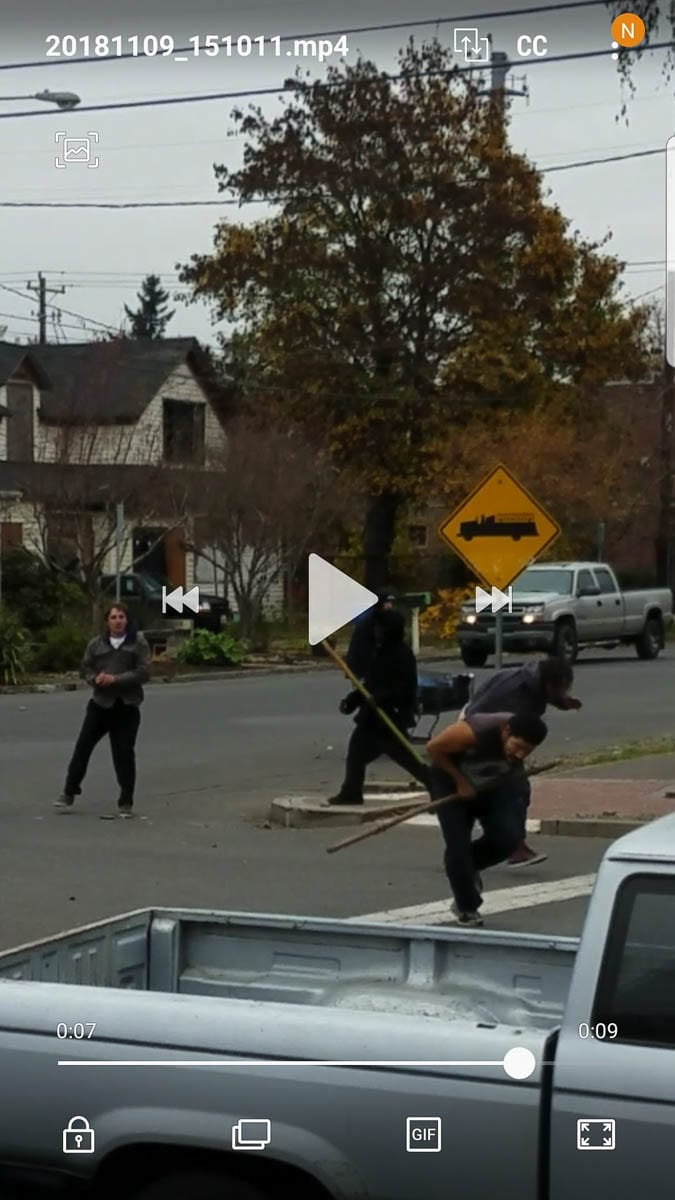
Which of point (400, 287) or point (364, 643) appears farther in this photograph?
point (400, 287)

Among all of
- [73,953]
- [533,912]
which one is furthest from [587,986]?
[533,912]

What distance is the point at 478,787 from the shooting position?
34.1ft

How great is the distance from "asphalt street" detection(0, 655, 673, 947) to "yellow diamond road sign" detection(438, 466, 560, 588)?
273 centimetres

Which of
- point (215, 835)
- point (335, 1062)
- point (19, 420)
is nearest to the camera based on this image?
point (335, 1062)

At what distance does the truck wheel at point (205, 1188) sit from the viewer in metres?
4.50

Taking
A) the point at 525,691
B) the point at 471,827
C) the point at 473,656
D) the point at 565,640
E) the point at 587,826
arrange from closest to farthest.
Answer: the point at 525,691 < the point at 471,827 < the point at 587,826 < the point at 473,656 < the point at 565,640

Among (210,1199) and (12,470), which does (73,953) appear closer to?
(210,1199)

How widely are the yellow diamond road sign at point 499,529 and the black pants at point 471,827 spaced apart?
696cm

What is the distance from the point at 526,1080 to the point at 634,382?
4080 centimetres

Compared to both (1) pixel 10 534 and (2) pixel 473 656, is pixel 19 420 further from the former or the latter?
(2) pixel 473 656

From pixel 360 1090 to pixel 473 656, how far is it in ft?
97.7

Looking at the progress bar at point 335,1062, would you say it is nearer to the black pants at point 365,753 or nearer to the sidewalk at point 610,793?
the sidewalk at point 610,793
